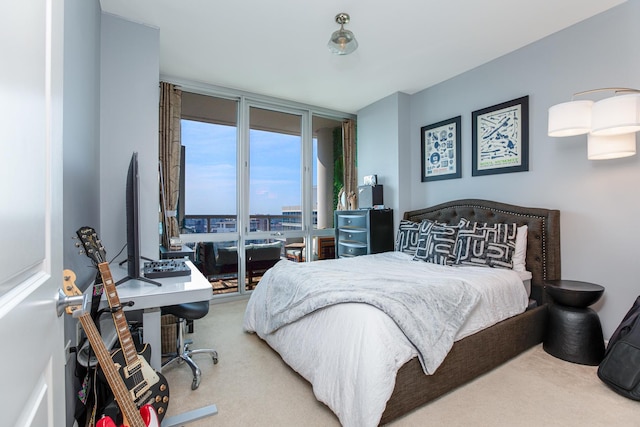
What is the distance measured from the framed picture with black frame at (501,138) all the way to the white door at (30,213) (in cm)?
354

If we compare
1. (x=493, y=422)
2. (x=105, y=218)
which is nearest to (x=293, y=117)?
(x=105, y=218)

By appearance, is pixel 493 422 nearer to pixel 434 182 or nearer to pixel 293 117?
pixel 434 182

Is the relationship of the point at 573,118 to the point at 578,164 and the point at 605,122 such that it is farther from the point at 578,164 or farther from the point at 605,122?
the point at 578,164

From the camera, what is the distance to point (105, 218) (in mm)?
2467

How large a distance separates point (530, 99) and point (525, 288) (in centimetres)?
184

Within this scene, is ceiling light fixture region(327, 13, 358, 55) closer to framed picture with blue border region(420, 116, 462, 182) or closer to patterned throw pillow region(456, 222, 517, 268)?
framed picture with blue border region(420, 116, 462, 182)

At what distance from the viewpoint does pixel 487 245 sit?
9.42ft

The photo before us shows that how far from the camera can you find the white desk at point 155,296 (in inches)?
60.3

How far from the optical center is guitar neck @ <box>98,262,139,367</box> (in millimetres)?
1299

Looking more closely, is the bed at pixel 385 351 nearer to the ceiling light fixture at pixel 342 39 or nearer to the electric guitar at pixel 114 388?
the electric guitar at pixel 114 388

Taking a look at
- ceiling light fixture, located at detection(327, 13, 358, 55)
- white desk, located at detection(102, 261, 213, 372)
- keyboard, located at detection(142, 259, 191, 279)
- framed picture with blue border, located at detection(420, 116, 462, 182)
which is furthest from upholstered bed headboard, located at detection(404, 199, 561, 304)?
keyboard, located at detection(142, 259, 191, 279)

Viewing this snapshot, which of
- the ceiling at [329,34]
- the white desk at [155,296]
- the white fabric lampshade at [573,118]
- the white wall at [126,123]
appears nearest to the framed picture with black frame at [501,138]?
the ceiling at [329,34]

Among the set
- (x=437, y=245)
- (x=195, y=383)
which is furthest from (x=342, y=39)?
(x=195, y=383)

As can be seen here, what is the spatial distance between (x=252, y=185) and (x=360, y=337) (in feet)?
10.3
